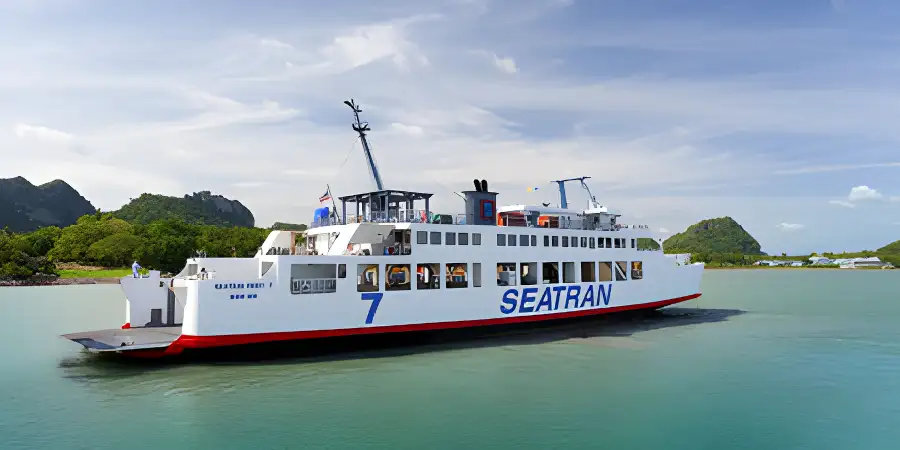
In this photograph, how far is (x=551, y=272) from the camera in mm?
30547

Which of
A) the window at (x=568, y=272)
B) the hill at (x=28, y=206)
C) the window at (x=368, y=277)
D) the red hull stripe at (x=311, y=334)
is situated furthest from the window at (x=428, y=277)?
the hill at (x=28, y=206)

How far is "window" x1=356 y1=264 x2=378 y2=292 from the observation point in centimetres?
2286

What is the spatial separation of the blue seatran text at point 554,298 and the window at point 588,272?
784mm

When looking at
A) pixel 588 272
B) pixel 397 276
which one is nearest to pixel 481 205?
pixel 397 276

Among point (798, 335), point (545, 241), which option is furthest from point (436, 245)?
point (798, 335)

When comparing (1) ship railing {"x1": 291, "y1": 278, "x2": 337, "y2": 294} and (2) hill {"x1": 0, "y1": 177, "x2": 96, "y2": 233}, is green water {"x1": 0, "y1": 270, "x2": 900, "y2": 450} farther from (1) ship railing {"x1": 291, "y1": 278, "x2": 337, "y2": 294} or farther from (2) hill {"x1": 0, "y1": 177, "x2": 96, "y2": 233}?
(2) hill {"x1": 0, "y1": 177, "x2": 96, "y2": 233}

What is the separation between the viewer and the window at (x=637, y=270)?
33.4 metres

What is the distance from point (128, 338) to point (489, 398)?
12.8 metres

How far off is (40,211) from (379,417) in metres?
223

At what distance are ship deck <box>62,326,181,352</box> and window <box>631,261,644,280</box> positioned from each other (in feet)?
76.6

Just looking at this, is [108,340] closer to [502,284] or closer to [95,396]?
[95,396]

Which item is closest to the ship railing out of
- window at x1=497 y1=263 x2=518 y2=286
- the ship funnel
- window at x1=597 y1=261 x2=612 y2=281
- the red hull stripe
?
the red hull stripe

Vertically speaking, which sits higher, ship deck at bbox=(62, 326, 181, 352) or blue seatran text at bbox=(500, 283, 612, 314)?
blue seatran text at bbox=(500, 283, 612, 314)

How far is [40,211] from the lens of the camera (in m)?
194
